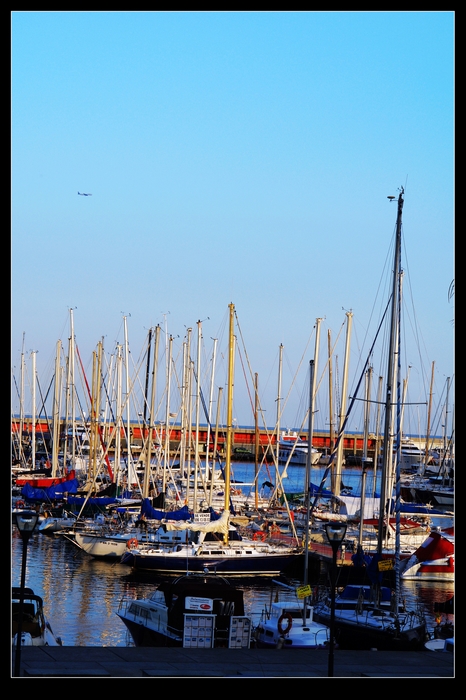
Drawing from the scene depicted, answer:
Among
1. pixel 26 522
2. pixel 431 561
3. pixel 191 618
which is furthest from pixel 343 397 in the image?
pixel 26 522

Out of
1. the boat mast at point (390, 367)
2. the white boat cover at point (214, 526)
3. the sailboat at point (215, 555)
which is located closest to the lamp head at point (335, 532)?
the boat mast at point (390, 367)

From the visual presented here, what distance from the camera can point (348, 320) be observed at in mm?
44500

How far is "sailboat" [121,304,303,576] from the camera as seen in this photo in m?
29.3

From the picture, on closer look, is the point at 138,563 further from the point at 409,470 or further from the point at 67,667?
the point at 409,470

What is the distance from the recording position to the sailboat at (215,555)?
29.3m

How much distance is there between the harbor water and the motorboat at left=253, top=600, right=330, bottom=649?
346cm

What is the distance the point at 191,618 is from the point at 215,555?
1289 cm

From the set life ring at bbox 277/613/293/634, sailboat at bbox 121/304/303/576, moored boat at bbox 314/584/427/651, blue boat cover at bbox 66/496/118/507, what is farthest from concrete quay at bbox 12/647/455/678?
blue boat cover at bbox 66/496/118/507

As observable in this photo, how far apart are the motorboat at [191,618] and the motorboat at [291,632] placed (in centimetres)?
57

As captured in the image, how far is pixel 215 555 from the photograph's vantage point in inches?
1158

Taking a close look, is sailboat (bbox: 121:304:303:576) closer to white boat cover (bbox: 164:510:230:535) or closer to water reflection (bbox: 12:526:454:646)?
white boat cover (bbox: 164:510:230:535)

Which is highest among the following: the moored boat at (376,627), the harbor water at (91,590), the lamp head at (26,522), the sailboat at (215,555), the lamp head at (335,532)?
the lamp head at (26,522)

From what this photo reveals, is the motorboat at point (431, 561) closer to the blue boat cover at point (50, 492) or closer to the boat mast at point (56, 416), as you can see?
the blue boat cover at point (50, 492)
